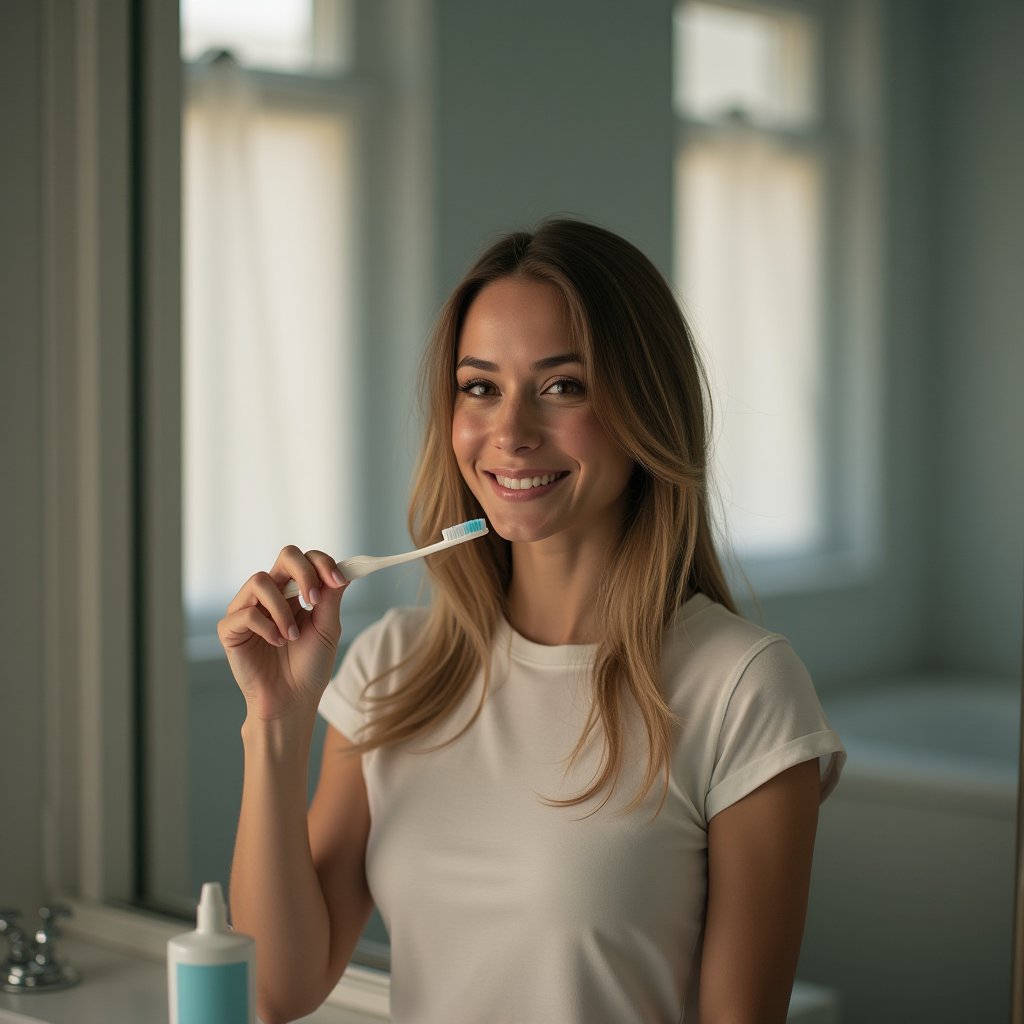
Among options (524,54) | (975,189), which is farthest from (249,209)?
(975,189)

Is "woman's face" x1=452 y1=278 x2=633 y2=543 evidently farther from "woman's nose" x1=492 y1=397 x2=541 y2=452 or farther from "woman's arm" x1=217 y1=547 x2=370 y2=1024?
"woman's arm" x1=217 y1=547 x2=370 y2=1024

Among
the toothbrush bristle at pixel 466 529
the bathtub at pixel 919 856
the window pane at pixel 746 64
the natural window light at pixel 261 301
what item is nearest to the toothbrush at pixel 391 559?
the toothbrush bristle at pixel 466 529

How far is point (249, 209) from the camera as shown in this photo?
7.43 ft

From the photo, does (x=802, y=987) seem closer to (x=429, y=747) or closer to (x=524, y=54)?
(x=429, y=747)

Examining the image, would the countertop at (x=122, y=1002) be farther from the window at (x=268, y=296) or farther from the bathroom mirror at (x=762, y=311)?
the window at (x=268, y=296)

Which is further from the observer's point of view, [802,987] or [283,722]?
[802,987]

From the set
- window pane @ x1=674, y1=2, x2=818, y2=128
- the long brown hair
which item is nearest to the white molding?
the long brown hair

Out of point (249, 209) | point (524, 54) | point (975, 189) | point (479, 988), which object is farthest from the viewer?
point (249, 209)

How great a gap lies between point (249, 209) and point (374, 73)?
0.32 m

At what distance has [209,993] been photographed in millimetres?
824

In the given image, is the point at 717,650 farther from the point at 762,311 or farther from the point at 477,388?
the point at 762,311

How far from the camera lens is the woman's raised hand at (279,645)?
39.9 inches

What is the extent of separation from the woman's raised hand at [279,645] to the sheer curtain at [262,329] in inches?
45.5

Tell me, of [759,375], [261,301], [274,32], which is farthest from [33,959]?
[274,32]
